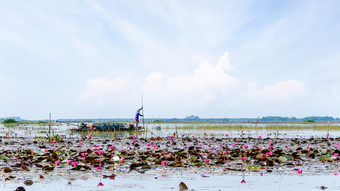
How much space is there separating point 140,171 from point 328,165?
522cm

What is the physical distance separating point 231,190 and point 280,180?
154 centimetres

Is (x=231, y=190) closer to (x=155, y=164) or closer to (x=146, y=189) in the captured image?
(x=146, y=189)

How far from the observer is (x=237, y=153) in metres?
10.6

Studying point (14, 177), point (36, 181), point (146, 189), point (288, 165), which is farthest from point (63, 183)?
point (288, 165)

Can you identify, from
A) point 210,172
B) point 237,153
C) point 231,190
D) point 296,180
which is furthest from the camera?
point 237,153

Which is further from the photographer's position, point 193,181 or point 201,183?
point 193,181

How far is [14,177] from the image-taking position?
21.2 ft

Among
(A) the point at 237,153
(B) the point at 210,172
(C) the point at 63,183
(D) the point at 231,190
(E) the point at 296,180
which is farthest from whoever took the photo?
(A) the point at 237,153

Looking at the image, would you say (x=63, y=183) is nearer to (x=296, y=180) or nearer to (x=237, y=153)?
(x=296, y=180)

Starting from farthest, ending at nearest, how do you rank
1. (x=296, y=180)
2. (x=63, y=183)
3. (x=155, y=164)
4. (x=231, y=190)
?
(x=155, y=164) < (x=296, y=180) < (x=63, y=183) < (x=231, y=190)

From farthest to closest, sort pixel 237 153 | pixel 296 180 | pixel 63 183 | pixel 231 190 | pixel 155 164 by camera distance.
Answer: pixel 237 153 < pixel 155 164 < pixel 296 180 < pixel 63 183 < pixel 231 190

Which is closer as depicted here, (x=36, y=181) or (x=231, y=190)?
(x=231, y=190)

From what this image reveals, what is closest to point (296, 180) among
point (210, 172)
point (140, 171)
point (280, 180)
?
point (280, 180)

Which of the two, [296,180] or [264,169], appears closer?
[296,180]
